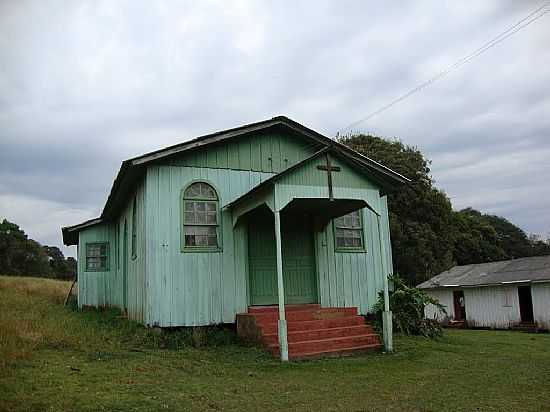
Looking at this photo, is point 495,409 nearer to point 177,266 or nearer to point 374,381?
point 374,381

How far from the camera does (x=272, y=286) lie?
12.6 m

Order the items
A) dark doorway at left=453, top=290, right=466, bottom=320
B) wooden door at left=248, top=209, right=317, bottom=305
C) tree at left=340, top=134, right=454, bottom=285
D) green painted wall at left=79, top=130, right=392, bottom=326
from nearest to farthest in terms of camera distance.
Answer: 1. green painted wall at left=79, top=130, right=392, bottom=326
2. wooden door at left=248, top=209, right=317, bottom=305
3. dark doorway at left=453, top=290, right=466, bottom=320
4. tree at left=340, top=134, right=454, bottom=285

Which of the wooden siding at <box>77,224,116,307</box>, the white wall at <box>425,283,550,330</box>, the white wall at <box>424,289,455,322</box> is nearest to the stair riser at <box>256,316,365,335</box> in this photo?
the wooden siding at <box>77,224,116,307</box>

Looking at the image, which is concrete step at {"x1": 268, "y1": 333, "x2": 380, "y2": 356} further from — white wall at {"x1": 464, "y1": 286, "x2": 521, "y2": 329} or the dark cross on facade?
white wall at {"x1": 464, "y1": 286, "x2": 521, "y2": 329}

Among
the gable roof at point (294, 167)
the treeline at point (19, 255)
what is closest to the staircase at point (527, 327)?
the gable roof at point (294, 167)

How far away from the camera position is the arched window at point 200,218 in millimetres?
12000

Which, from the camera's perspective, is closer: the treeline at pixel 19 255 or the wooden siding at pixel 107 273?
the wooden siding at pixel 107 273

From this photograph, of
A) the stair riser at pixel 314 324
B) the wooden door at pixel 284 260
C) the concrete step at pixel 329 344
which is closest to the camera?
the concrete step at pixel 329 344

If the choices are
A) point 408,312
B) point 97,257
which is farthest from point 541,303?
point 97,257

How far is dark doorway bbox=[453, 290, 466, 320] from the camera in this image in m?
29.4

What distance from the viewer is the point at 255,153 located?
42.7 feet

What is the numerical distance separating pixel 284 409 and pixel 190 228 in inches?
245

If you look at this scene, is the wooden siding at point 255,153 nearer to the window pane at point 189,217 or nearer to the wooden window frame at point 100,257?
the window pane at point 189,217

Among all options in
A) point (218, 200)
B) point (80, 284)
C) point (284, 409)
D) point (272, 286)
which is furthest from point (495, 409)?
point (80, 284)
